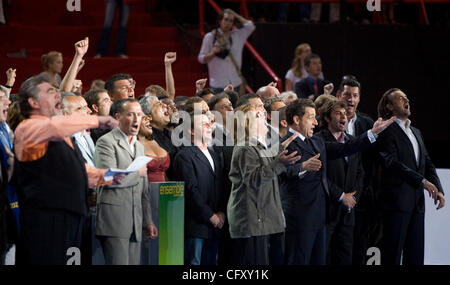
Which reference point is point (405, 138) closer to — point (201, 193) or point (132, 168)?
point (201, 193)

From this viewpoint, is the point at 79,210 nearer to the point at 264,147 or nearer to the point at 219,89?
the point at 264,147

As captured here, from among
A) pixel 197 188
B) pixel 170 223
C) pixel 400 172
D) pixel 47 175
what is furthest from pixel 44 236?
pixel 400 172

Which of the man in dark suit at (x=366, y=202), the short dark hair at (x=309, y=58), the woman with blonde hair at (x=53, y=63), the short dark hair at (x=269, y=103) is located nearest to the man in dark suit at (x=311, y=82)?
the short dark hair at (x=309, y=58)

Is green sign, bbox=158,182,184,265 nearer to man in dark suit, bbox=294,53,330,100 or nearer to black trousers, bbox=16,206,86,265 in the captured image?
black trousers, bbox=16,206,86,265

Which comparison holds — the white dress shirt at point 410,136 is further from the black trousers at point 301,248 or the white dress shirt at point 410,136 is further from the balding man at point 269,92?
the black trousers at point 301,248

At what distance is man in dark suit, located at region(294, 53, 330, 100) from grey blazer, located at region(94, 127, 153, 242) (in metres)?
3.85

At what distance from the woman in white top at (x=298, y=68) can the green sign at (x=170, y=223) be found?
438 centimetres

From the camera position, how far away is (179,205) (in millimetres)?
6871

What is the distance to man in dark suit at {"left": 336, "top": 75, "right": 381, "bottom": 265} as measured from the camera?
8688 millimetres

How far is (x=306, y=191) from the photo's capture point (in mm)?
7633

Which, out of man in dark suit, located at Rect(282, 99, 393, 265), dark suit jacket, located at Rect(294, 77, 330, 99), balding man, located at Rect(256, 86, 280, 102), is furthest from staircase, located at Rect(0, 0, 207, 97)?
man in dark suit, located at Rect(282, 99, 393, 265)

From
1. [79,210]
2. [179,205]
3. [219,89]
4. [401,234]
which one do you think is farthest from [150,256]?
[219,89]

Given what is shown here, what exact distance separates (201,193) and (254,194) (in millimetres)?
406
